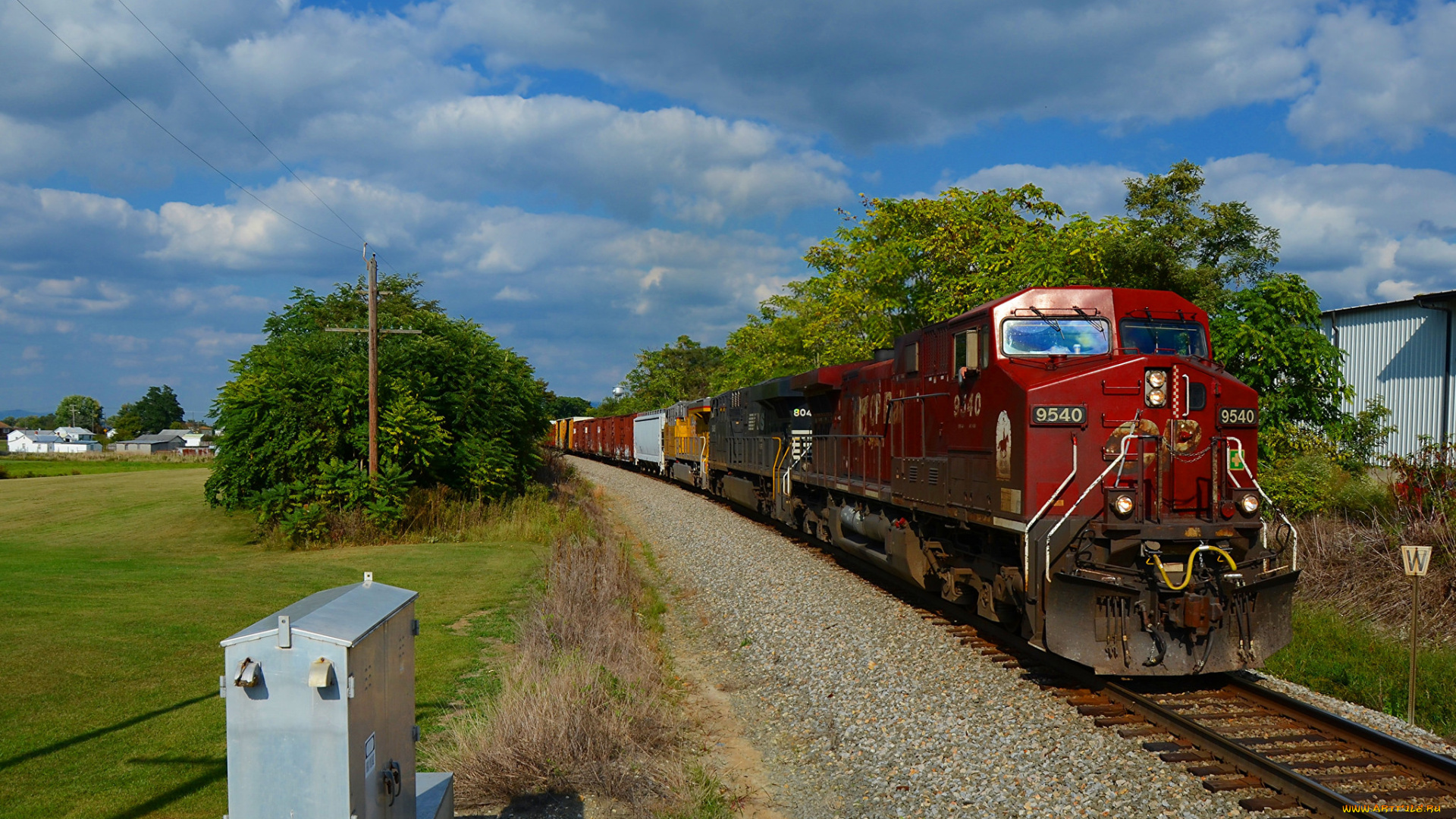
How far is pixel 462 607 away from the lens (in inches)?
493

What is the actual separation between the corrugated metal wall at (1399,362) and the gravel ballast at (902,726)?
1307 cm

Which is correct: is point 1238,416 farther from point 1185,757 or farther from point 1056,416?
point 1185,757

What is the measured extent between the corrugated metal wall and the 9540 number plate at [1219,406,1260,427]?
12.4 m

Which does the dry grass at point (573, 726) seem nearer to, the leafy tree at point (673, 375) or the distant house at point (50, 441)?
the leafy tree at point (673, 375)

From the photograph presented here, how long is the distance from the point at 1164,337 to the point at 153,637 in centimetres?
1091

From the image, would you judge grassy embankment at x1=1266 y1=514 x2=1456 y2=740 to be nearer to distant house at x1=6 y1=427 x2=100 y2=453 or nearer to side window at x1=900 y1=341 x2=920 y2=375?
side window at x1=900 y1=341 x2=920 y2=375

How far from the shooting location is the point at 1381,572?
1174 centimetres

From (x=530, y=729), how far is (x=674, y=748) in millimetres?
1213

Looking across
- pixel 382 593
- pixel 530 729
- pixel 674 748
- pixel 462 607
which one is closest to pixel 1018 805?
pixel 674 748

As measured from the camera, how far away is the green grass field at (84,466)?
163ft

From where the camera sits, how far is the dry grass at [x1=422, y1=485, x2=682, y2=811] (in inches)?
241

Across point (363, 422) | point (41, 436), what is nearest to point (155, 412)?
point (41, 436)

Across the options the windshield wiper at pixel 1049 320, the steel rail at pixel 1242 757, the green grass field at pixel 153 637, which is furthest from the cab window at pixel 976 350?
the green grass field at pixel 153 637

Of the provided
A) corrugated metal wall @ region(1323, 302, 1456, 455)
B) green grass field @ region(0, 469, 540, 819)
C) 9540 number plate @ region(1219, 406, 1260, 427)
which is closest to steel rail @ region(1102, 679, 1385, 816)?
9540 number plate @ region(1219, 406, 1260, 427)
